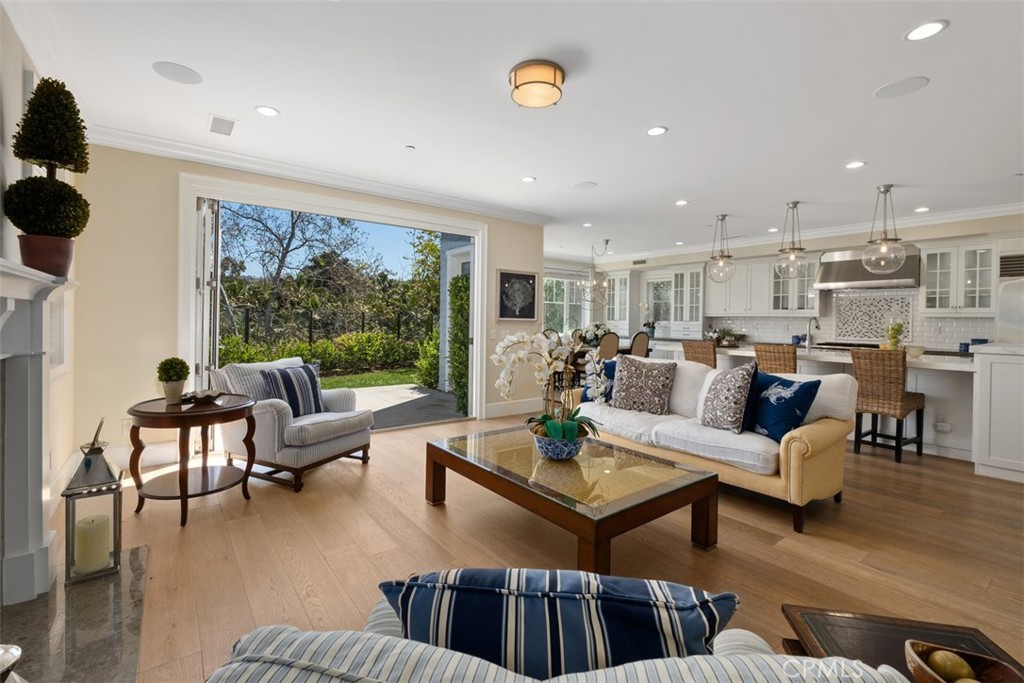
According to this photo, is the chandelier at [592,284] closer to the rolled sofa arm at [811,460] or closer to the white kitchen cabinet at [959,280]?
the white kitchen cabinet at [959,280]

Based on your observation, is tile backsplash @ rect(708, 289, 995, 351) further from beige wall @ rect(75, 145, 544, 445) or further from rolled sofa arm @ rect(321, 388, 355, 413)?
beige wall @ rect(75, 145, 544, 445)

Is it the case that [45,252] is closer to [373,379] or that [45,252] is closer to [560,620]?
[560,620]

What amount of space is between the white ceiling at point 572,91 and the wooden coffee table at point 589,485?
216cm

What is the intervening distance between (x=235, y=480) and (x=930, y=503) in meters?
4.66

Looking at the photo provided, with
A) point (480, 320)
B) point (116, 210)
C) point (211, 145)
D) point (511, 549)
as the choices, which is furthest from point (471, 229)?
point (511, 549)

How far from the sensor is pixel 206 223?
3.81 m

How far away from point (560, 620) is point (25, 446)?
254cm

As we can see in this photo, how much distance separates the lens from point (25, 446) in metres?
1.97

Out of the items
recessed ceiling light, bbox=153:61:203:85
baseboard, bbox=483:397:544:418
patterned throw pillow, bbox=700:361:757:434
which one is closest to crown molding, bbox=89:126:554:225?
recessed ceiling light, bbox=153:61:203:85

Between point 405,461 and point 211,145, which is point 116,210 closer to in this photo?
point 211,145

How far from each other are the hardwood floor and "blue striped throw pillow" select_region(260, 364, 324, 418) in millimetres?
588

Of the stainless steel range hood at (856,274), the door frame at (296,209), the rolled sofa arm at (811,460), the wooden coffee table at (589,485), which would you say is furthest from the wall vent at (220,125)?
the stainless steel range hood at (856,274)

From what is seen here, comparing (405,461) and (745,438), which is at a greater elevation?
(745,438)

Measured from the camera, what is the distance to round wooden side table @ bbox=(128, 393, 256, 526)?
101 inches
